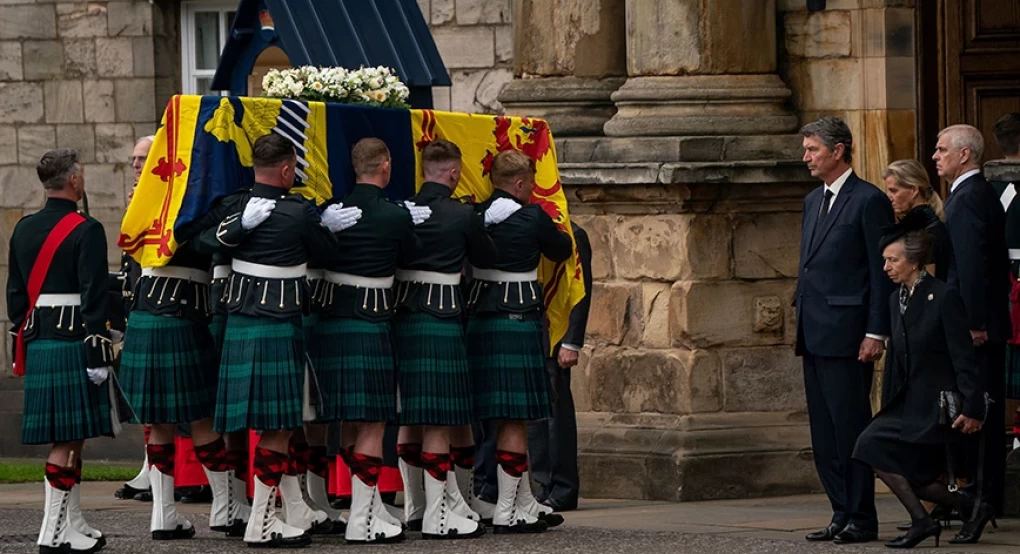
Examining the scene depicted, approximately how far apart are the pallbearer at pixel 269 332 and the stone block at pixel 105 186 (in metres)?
7.51

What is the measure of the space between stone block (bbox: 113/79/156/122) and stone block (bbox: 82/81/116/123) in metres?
0.10

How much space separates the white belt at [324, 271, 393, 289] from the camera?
1057 cm

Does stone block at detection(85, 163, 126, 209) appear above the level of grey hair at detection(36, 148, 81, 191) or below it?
above

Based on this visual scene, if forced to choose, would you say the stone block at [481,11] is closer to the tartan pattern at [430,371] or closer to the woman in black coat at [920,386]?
the tartan pattern at [430,371]

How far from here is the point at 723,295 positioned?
41.7ft

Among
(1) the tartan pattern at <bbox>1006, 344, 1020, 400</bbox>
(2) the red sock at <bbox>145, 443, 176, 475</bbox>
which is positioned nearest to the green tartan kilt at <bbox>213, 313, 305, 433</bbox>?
(2) the red sock at <bbox>145, 443, 176, 475</bbox>

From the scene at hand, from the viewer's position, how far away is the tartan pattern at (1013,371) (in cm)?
1138

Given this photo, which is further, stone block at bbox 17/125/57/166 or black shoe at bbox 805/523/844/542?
stone block at bbox 17/125/57/166

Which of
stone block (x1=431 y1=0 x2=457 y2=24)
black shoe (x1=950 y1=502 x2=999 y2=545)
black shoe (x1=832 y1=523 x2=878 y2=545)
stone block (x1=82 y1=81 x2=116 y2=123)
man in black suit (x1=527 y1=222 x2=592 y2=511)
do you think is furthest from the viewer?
stone block (x1=82 y1=81 x2=116 y2=123)

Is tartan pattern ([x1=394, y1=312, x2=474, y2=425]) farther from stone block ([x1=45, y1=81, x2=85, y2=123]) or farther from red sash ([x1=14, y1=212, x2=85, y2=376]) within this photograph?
stone block ([x1=45, y1=81, x2=85, y2=123])

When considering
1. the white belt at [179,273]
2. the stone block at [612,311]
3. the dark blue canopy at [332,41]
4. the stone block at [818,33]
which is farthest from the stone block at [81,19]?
the white belt at [179,273]

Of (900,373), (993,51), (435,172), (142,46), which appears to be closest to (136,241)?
(435,172)

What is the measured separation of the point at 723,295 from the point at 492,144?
5.92ft

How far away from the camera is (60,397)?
33.9ft
